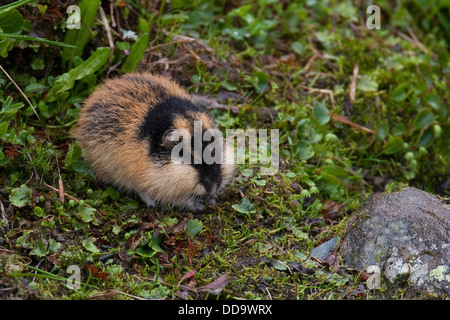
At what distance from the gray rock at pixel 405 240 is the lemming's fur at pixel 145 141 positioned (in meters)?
1.65

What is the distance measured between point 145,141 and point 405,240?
3.03 meters

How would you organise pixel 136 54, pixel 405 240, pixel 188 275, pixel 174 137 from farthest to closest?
pixel 136 54
pixel 174 137
pixel 405 240
pixel 188 275

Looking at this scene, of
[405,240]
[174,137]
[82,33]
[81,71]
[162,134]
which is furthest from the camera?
[82,33]

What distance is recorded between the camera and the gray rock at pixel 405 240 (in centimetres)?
506

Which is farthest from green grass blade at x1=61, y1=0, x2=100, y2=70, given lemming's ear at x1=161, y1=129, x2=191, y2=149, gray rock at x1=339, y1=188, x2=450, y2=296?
gray rock at x1=339, y1=188, x2=450, y2=296

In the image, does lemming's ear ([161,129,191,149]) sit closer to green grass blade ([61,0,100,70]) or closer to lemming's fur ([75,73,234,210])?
lemming's fur ([75,73,234,210])

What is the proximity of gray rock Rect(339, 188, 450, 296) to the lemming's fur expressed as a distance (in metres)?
1.65

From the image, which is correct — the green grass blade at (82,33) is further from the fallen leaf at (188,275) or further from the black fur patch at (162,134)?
the fallen leaf at (188,275)

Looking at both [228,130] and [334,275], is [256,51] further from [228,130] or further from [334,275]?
[334,275]

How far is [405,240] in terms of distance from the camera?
5.33m

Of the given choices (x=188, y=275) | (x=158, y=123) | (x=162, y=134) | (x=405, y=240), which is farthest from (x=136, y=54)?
(x=405, y=240)

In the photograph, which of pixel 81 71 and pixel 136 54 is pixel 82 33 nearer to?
pixel 81 71
